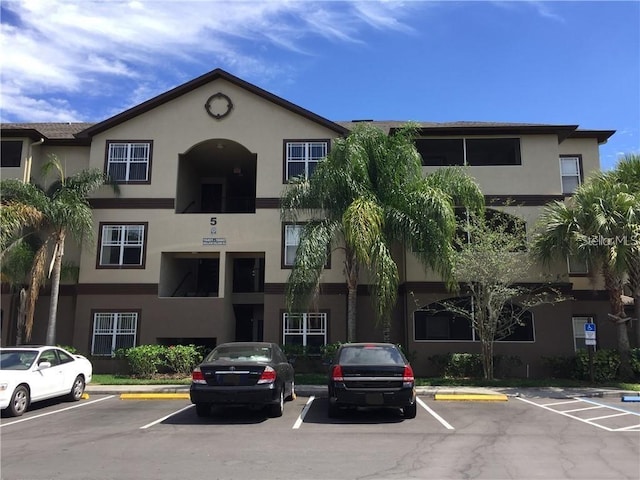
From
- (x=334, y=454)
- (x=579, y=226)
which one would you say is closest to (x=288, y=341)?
(x=579, y=226)

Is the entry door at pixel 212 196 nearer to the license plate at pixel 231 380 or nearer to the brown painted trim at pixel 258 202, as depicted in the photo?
the brown painted trim at pixel 258 202

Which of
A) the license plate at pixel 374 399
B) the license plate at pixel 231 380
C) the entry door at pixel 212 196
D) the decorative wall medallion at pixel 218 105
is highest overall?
the decorative wall medallion at pixel 218 105

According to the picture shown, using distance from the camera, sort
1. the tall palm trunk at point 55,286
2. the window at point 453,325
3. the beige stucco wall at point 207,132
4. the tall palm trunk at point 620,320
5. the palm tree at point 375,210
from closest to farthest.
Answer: the palm tree at point 375,210 < the tall palm trunk at point 620,320 < the tall palm trunk at point 55,286 < the window at point 453,325 < the beige stucco wall at point 207,132

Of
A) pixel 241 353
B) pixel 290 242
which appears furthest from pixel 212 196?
pixel 241 353

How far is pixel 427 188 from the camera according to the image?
16.9m

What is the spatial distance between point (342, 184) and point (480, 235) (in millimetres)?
4819

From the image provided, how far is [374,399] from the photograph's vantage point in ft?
33.6

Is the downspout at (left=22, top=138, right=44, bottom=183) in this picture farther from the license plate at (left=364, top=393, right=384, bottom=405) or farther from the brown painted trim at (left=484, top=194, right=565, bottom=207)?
the brown painted trim at (left=484, top=194, right=565, bottom=207)

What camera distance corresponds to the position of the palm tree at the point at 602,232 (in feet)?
54.3

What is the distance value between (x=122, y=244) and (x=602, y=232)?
55.5ft

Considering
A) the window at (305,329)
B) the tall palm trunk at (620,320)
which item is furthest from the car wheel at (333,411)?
the tall palm trunk at (620,320)

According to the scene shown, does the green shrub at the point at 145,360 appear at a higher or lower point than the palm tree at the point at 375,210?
lower

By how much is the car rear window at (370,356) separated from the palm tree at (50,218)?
12.2 metres

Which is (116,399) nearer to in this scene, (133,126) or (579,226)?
(133,126)
